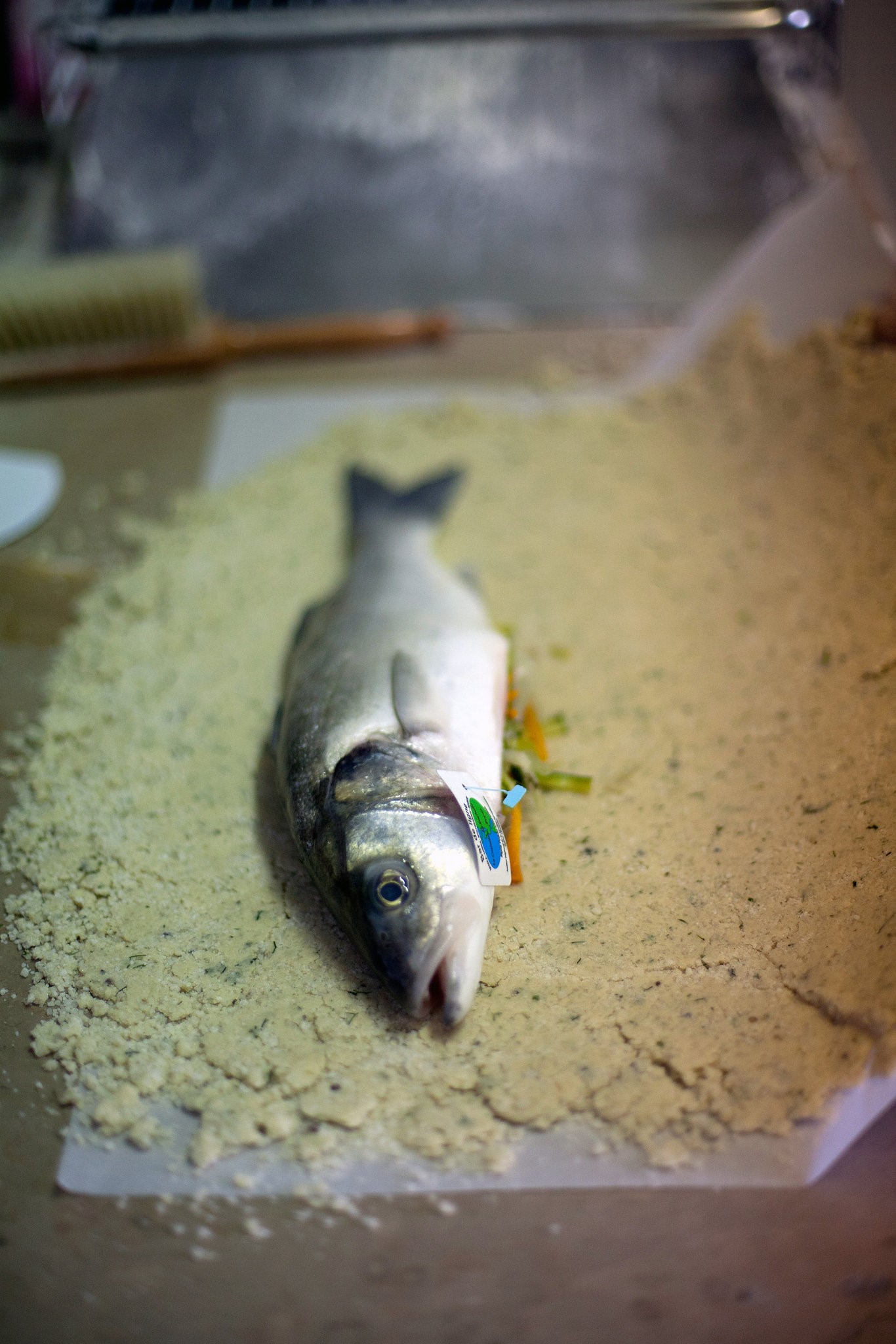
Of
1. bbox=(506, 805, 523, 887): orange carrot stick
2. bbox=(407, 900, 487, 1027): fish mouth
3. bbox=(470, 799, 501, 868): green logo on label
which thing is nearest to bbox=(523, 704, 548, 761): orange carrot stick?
bbox=(506, 805, 523, 887): orange carrot stick

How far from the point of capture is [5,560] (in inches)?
92.7

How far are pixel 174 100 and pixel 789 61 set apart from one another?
5.69 ft

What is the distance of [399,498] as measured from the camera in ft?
7.59

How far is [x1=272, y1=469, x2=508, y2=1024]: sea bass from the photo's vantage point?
4.45 feet

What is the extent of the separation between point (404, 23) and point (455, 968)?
1992 millimetres

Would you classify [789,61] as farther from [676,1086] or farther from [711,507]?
[676,1086]

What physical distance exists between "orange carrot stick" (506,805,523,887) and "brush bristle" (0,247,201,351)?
2117mm

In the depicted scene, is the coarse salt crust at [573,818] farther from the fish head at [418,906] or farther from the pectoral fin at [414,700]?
the pectoral fin at [414,700]

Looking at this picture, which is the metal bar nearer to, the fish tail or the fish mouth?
the fish tail

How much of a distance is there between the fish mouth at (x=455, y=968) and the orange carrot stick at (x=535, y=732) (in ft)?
1.48

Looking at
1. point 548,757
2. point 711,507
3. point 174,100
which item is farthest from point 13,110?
point 548,757

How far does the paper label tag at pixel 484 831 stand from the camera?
1.43 meters

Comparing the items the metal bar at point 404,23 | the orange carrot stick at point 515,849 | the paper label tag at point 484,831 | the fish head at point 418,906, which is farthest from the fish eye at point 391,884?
the metal bar at point 404,23

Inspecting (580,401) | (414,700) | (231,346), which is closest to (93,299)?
(231,346)
